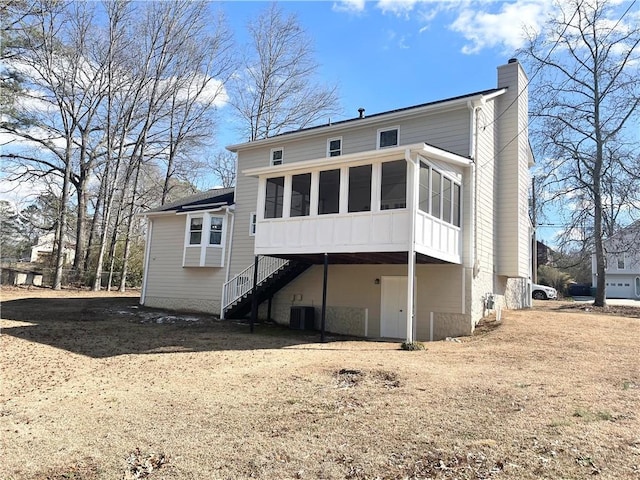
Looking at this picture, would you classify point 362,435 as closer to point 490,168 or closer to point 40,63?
point 490,168

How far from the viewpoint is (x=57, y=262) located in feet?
80.6

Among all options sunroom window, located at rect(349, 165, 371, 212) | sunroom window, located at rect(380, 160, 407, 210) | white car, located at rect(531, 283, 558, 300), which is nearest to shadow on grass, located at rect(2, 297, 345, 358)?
sunroom window, located at rect(349, 165, 371, 212)

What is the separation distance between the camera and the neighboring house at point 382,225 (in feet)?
39.8

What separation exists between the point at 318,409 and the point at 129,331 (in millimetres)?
8965

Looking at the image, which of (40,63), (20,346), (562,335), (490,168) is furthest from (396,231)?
(40,63)

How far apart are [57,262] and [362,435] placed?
80.1 ft

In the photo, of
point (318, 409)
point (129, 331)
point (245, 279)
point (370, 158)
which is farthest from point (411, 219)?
point (129, 331)

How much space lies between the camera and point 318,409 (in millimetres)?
6141

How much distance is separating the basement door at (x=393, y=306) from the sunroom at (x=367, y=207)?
1.32 m

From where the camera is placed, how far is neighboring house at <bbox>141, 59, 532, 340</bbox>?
12.1 meters

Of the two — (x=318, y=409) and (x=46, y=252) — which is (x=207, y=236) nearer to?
(x=318, y=409)

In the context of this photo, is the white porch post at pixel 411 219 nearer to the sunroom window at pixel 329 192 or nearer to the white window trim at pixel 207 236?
the sunroom window at pixel 329 192

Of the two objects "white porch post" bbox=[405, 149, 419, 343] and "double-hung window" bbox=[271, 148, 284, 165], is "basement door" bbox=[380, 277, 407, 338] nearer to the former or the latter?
"white porch post" bbox=[405, 149, 419, 343]

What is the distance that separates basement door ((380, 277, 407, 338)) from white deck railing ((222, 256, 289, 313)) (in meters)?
3.79
